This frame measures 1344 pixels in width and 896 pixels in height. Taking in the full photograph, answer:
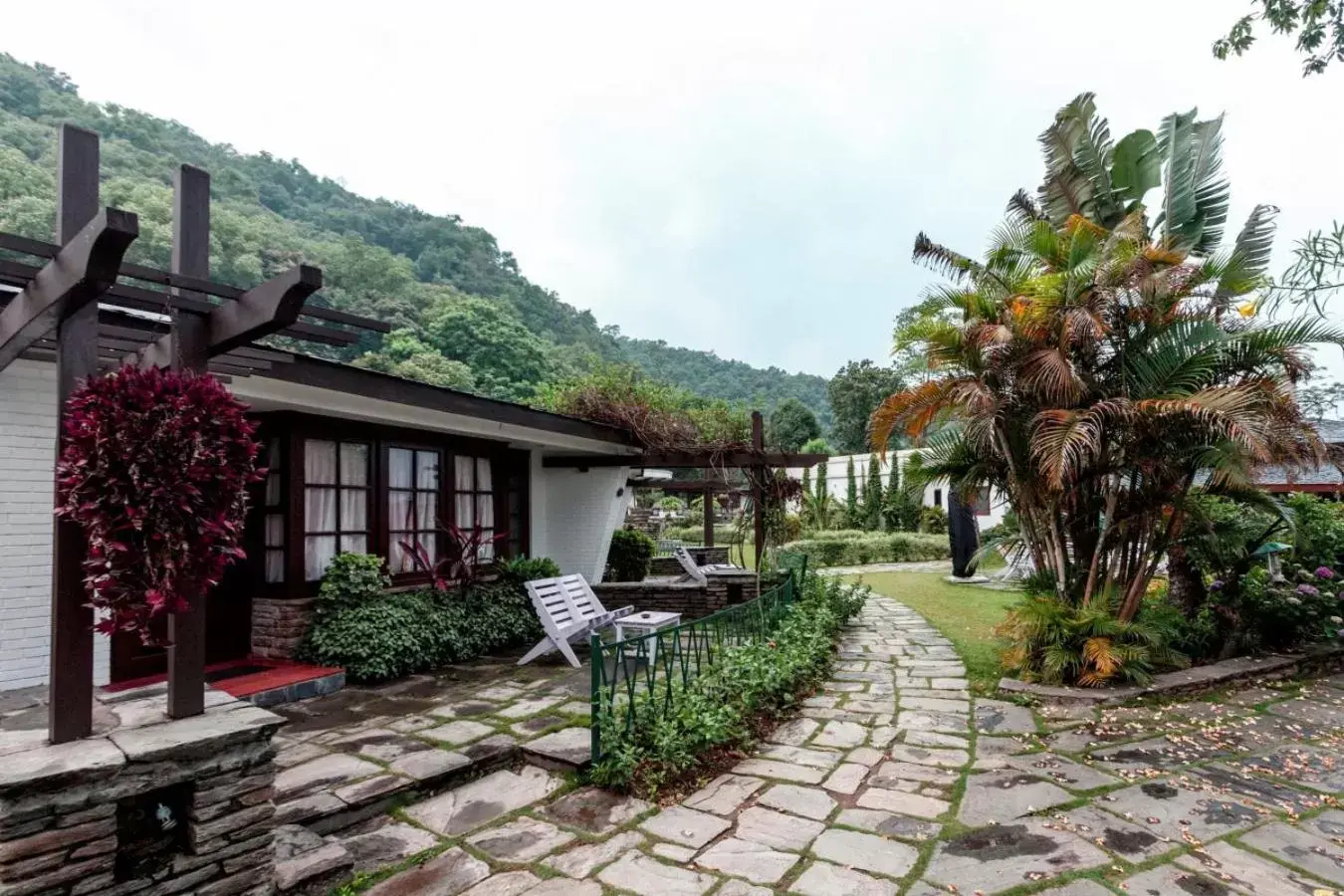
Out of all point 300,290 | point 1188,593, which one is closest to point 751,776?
point 300,290

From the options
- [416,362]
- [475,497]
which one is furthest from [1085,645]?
[416,362]

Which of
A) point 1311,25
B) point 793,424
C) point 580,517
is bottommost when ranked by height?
point 580,517

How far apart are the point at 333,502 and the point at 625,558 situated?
16.4 feet

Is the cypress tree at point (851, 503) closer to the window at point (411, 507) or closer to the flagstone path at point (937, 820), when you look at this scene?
the window at point (411, 507)

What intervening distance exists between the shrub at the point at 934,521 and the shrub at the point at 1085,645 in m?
13.8

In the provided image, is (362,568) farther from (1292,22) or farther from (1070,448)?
(1292,22)

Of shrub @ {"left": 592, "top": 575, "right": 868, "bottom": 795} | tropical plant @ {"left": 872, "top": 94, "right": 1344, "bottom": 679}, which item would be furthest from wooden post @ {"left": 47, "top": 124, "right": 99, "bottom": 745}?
tropical plant @ {"left": 872, "top": 94, "right": 1344, "bottom": 679}

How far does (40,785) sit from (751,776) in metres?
2.86

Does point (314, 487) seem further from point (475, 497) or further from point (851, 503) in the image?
point (851, 503)

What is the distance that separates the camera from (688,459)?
7828 millimetres

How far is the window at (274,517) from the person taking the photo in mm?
5508

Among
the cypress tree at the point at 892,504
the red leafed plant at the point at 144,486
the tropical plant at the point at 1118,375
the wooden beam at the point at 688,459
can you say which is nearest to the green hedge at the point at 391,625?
the wooden beam at the point at 688,459

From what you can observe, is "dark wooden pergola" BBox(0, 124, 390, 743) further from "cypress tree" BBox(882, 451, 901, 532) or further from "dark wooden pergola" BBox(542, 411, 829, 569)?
"cypress tree" BBox(882, 451, 901, 532)

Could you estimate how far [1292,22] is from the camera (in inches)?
186
